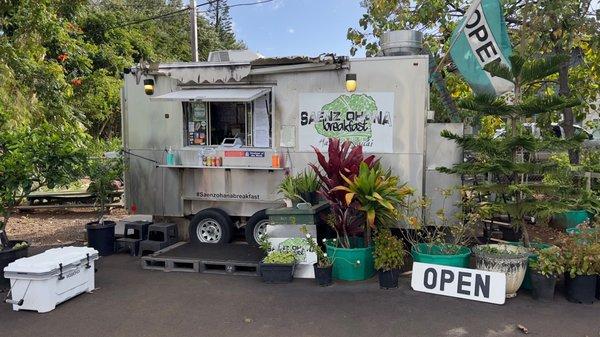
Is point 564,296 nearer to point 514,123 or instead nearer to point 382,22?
point 514,123

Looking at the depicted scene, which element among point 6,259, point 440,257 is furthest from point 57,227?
point 440,257

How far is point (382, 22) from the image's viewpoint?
9.17 m

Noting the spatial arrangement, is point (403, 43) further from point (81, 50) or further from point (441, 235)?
point (81, 50)

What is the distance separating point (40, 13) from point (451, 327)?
9507mm

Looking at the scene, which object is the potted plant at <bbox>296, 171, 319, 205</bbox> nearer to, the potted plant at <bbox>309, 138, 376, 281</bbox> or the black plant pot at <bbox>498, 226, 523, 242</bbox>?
the potted plant at <bbox>309, 138, 376, 281</bbox>

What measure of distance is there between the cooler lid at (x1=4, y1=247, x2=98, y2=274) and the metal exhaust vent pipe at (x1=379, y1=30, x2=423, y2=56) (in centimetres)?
451

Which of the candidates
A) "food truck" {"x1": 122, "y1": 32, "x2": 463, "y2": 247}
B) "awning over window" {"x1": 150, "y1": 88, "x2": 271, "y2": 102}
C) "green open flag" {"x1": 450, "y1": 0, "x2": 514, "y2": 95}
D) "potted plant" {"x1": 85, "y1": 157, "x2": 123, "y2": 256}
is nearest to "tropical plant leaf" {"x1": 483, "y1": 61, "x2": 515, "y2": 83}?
"green open flag" {"x1": 450, "y1": 0, "x2": 514, "y2": 95}

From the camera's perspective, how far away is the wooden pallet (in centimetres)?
612

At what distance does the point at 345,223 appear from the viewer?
5867 mm

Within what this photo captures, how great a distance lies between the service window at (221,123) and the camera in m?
7.10

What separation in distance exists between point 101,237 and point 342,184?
370 cm

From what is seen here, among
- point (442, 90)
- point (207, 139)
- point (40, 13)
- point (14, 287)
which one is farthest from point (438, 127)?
point (40, 13)

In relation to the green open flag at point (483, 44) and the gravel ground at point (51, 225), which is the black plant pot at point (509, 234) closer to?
the green open flag at point (483, 44)

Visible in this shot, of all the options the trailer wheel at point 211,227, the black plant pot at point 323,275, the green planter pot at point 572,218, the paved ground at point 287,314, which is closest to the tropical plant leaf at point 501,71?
the paved ground at point 287,314
